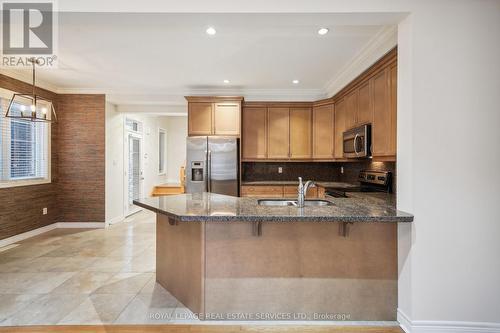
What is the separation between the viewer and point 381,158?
9.97ft

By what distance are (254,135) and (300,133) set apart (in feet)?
Answer: 2.78

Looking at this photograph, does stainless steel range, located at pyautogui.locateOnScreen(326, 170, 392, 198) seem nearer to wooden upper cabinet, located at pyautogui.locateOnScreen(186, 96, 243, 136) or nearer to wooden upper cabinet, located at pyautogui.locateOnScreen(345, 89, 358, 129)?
wooden upper cabinet, located at pyautogui.locateOnScreen(345, 89, 358, 129)

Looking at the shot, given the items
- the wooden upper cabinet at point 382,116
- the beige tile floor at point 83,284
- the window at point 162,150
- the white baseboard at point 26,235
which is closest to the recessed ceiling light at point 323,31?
the wooden upper cabinet at point 382,116

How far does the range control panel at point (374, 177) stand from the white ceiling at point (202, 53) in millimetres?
1528

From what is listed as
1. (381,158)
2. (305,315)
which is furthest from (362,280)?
(381,158)

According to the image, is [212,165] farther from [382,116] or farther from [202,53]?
[382,116]

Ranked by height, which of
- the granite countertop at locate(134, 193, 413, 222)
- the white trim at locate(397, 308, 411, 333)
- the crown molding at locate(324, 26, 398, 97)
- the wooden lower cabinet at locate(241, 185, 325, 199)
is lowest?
the white trim at locate(397, 308, 411, 333)

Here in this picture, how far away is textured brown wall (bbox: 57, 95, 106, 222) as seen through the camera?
16.9 ft

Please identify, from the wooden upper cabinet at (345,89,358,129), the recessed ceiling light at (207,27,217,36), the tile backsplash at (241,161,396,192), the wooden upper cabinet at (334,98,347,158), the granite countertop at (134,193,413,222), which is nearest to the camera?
the granite countertop at (134,193,413,222)

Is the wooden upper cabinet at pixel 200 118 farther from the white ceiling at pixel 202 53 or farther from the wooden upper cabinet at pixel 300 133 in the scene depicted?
the wooden upper cabinet at pixel 300 133

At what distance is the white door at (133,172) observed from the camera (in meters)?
6.22

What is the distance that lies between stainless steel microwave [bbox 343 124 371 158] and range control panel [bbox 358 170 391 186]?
1.18 ft

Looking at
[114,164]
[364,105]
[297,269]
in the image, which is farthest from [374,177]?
[114,164]

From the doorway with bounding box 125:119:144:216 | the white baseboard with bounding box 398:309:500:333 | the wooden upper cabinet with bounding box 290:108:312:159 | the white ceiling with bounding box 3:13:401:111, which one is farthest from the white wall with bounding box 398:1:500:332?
the doorway with bounding box 125:119:144:216
